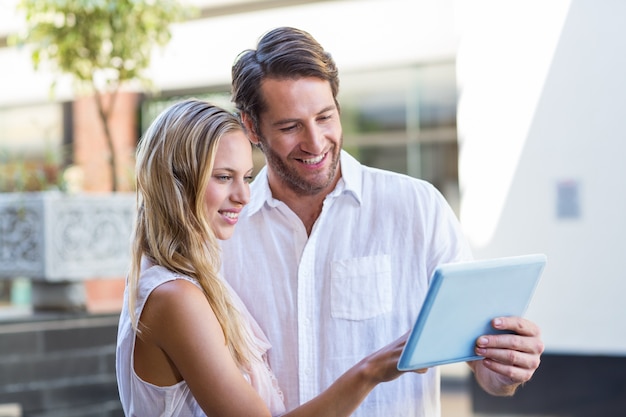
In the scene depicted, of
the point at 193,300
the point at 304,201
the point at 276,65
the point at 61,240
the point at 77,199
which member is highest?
the point at 276,65

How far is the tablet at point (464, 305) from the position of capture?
1520 millimetres

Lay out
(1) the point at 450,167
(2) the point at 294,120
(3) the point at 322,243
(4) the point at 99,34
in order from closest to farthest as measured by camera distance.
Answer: (2) the point at 294,120 → (3) the point at 322,243 → (4) the point at 99,34 → (1) the point at 450,167

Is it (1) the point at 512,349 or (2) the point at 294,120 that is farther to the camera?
(2) the point at 294,120

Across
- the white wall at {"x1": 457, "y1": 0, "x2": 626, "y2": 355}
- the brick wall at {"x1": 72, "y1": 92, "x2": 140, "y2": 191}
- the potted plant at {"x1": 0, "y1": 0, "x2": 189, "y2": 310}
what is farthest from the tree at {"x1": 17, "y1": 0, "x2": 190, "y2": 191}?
the brick wall at {"x1": 72, "y1": 92, "x2": 140, "y2": 191}

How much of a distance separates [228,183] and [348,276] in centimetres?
37

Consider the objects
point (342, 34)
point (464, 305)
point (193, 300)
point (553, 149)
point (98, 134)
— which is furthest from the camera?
point (98, 134)

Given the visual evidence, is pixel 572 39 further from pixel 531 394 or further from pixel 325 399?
pixel 325 399

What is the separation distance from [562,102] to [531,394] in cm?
184

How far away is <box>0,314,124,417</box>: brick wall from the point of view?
4.69 m

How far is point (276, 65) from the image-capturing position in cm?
196

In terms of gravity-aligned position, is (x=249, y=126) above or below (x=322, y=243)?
above

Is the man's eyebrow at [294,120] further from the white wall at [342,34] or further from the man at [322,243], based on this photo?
the white wall at [342,34]

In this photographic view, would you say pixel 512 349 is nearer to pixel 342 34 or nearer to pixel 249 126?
pixel 249 126

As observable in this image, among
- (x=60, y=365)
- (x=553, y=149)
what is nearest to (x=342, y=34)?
(x=553, y=149)
